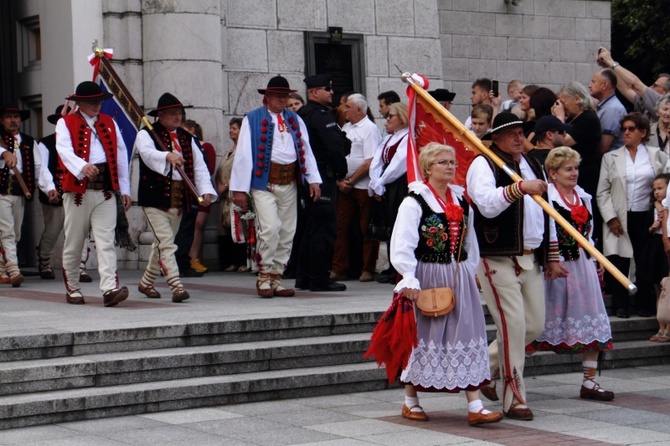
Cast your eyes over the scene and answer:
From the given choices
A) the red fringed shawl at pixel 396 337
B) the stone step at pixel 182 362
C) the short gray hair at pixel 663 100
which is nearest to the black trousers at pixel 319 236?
the stone step at pixel 182 362

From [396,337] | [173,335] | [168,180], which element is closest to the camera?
[396,337]

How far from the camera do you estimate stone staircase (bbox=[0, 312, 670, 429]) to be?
29.6ft

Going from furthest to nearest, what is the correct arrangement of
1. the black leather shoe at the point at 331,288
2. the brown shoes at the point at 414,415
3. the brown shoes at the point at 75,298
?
the black leather shoe at the point at 331,288 → the brown shoes at the point at 75,298 → the brown shoes at the point at 414,415

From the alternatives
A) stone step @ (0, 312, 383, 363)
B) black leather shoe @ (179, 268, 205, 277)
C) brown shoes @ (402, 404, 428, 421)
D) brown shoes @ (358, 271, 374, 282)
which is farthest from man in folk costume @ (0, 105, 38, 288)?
brown shoes @ (402, 404, 428, 421)

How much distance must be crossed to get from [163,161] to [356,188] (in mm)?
2941

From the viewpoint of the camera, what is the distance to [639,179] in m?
12.5

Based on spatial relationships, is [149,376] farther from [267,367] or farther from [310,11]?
[310,11]

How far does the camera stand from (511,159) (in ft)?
30.5

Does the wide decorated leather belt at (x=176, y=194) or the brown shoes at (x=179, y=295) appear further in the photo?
the wide decorated leather belt at (x=176, y=194)

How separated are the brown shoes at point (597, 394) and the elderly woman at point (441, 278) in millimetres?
1421

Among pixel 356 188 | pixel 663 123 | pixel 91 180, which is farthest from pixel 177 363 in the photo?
pixel 663 123

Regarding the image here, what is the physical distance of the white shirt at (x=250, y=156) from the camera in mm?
12438

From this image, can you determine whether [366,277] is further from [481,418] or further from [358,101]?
[481,418]

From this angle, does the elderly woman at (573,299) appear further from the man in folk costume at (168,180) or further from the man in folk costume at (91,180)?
the man in folk costume at (91,180)
